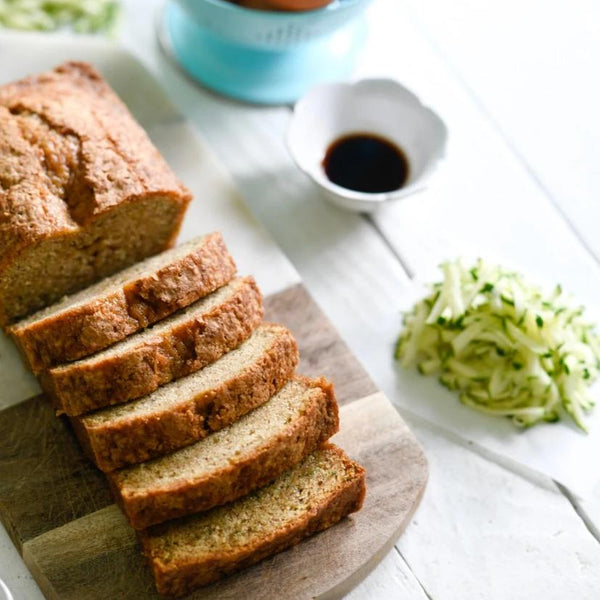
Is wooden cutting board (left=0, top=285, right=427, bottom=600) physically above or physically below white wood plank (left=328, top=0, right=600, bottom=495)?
below

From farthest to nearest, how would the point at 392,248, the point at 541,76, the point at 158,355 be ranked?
the point at 541,76
the point at 392,248
the point at 158,355

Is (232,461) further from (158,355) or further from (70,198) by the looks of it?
(70,198)

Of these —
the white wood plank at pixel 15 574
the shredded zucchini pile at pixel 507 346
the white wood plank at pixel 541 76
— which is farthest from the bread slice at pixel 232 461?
the white wood plank at pixel 541 76

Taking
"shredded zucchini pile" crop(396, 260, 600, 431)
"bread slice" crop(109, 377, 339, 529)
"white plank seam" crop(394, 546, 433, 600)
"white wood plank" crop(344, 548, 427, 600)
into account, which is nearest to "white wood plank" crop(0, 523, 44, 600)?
"bread slice" crop(109, 377, 339, 529)

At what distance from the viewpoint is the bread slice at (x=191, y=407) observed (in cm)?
376

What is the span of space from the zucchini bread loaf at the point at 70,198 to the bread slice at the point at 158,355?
1.58 ft

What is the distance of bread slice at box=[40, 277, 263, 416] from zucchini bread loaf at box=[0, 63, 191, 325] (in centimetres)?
48

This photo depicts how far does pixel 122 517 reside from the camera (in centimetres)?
394

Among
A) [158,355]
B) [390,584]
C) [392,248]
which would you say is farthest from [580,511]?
[158,355]

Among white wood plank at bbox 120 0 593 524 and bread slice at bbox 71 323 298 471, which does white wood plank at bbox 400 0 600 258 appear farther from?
bread slice at bbox 71 323 298 471

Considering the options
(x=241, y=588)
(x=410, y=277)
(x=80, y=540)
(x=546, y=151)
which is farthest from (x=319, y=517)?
(x=546, y=151)

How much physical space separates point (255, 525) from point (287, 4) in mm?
2731

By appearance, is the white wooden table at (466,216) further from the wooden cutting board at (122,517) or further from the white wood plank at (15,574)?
the wooden cutting board at (122,517)

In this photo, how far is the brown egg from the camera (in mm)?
4965
